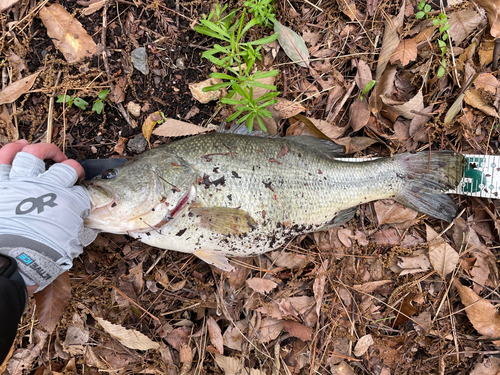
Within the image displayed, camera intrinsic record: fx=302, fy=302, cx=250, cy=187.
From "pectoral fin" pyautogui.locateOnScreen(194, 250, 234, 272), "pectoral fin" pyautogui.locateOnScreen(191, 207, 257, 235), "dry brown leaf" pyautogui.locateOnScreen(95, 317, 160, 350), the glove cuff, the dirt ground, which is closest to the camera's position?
the glove cuff

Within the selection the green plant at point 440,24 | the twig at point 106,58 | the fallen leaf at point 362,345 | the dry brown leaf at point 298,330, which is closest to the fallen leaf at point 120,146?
the twig at point 106,58

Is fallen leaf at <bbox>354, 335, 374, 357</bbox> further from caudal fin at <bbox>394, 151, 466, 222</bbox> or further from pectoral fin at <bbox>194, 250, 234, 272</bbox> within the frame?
pectoral fin at <bbox>194, 250, 234, 272</bbox>

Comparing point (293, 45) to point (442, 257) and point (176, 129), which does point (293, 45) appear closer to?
point (176, 129)

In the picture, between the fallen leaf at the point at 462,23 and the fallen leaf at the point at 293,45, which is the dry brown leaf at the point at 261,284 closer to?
the fallen leaf at the point at 293,45

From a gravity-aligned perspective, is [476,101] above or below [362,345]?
above

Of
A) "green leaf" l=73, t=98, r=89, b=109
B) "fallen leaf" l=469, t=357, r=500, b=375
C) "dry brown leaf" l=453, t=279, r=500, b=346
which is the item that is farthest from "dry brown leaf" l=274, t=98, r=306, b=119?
"fallen leaf" l=469, t=357, r=500, b=375

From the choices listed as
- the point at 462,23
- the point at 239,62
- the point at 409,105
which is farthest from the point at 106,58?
the point at 462,23
